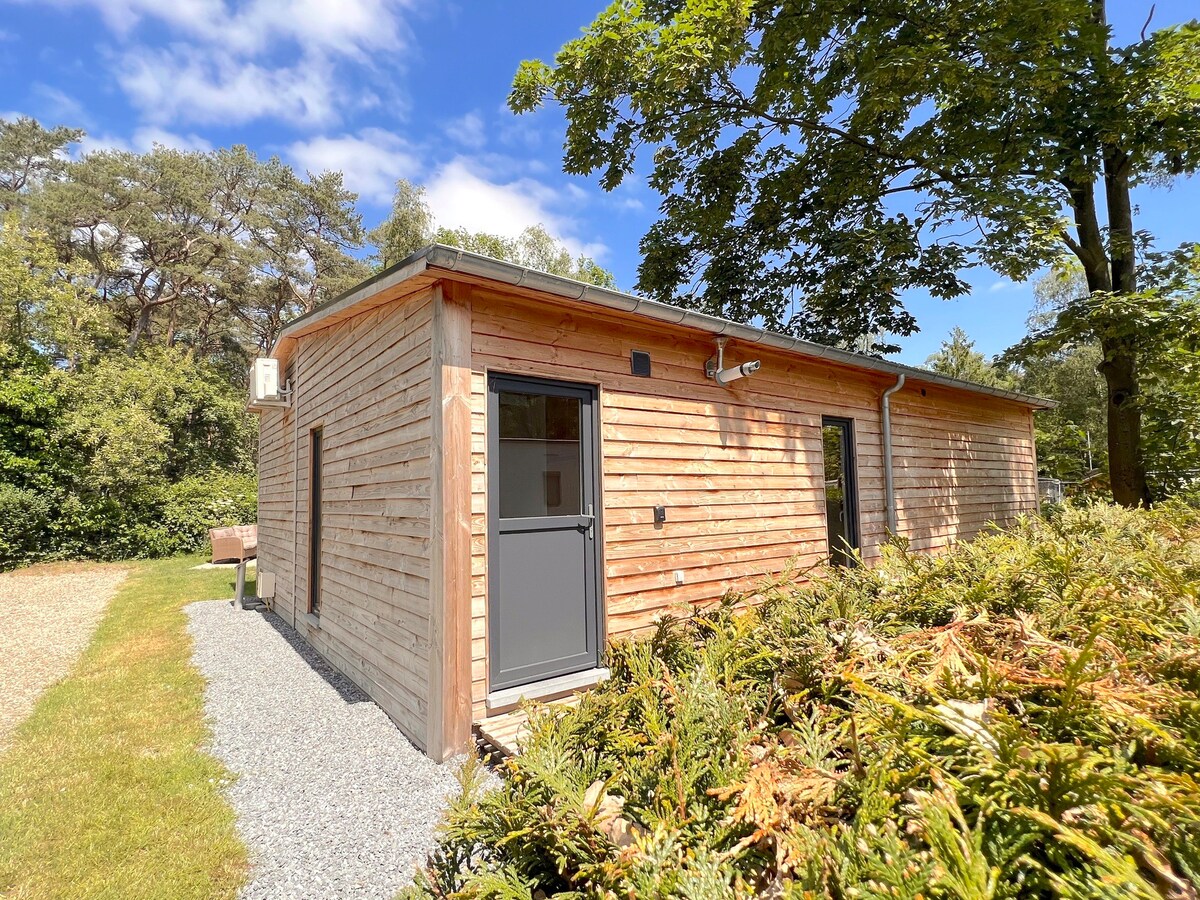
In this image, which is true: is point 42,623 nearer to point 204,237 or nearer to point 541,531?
point 541,531

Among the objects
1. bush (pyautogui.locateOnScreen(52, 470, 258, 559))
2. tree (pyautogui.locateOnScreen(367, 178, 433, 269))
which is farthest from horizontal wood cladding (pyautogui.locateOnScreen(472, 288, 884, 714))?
tree (pyautogui.locateOnScreen(367, 178, 433, 269))

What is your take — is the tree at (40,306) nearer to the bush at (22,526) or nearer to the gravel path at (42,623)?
the bush at (22,526)

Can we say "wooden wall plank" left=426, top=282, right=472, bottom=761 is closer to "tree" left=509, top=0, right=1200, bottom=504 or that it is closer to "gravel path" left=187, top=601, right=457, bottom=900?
→ "gravel path" left=187, top=601, right=457, bottom=900

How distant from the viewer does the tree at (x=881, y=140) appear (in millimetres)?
6871

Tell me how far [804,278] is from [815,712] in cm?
1101

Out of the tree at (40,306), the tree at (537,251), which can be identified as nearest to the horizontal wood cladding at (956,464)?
the tree at (537,251)

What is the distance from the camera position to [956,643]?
101 centimetres

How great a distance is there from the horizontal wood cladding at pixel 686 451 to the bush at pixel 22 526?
43.7ft

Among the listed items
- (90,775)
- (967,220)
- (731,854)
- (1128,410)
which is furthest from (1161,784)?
(1128,410)

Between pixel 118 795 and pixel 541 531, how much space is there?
277 cm

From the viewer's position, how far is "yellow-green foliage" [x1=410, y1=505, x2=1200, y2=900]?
1.97 feet

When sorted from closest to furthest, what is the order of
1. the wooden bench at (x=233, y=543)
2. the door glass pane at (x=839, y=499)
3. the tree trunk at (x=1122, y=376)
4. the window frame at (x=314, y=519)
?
1. the window frame at (x=314, y=519)
2. the door glass pane at (x=839, y=499)
3. the tree trunk at (x=1122, y=376)
4. the wooden bench at (x=233, y=543)

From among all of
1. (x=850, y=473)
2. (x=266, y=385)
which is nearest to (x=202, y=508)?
(x=266, y=385)

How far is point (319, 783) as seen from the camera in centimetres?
318
